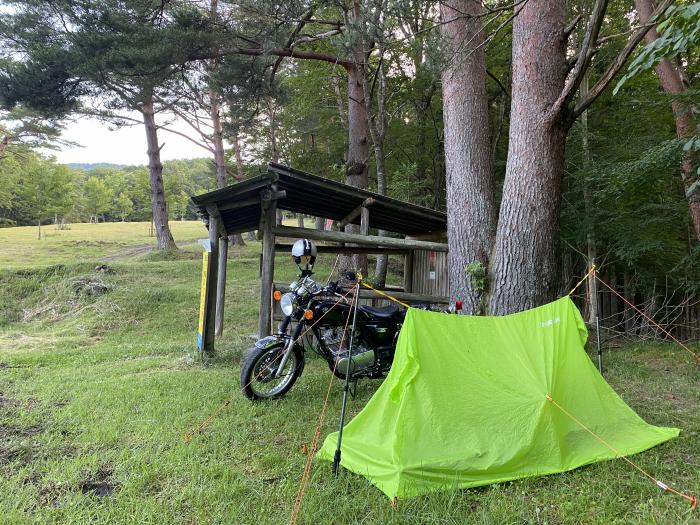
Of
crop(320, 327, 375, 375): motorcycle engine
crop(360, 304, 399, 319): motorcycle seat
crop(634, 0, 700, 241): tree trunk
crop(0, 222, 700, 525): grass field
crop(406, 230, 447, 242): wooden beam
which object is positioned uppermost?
crop(634, 0, 700, 241): tree trunk

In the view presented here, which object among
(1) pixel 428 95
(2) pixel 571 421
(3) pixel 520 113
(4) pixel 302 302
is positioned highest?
(1) pixel 428 95

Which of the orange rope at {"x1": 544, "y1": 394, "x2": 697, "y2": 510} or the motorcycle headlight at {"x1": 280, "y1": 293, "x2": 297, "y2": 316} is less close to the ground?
the motorcycle headlight at {"x1": 280, "y1": 293, "x2": 297, "y2": 316}

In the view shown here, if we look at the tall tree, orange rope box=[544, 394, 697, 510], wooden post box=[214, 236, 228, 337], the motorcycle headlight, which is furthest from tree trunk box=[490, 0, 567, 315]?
the tall tree

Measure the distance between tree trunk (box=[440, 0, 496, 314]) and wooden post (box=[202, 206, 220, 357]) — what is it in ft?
9.55

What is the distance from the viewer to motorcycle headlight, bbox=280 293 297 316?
12.6 ft

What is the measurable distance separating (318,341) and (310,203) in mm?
2873

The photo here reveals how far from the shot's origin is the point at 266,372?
3926mm

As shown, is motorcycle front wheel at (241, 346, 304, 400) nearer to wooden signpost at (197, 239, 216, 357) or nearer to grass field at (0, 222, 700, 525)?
grass field at (0, 222, 700, 525)

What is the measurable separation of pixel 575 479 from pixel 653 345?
522 centimetres

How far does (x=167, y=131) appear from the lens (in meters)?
15.0

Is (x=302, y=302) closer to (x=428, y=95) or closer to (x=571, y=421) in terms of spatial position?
(x=571, y=421)

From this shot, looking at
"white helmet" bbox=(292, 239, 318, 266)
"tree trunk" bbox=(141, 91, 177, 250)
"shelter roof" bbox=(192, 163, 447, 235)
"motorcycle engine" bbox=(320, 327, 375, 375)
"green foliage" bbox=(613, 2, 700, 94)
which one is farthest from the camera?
"tree trunk" bbox=(141, 91, 177, 250)

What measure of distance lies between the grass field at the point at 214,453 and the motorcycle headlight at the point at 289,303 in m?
0.79

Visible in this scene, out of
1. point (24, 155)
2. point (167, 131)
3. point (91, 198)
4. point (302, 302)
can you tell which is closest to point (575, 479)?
point (302, 302)
